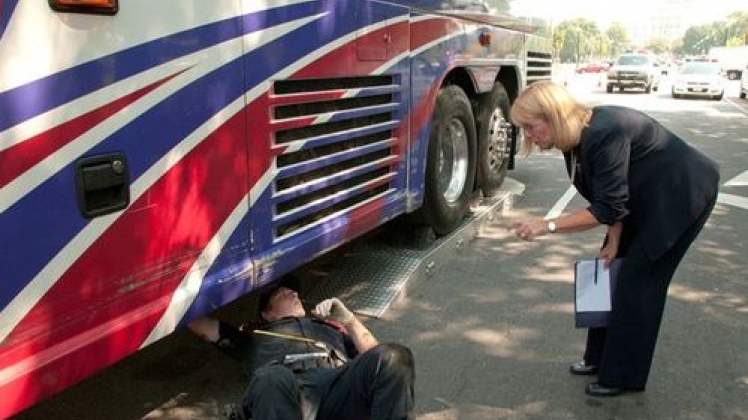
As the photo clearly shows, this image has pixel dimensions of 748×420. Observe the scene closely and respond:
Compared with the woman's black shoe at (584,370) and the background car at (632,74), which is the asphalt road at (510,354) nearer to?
the woman's black shoe at (584,370)

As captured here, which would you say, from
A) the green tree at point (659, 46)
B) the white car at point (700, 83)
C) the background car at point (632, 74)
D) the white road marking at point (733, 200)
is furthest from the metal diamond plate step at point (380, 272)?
the green tree at point (659, 46)

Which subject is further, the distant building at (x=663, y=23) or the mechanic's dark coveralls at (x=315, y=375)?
the distant building at (x=663, y=23)

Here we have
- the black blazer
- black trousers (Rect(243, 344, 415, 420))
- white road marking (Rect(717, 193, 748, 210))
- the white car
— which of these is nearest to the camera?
black trousers (Rect(243, 344, 415, 420))

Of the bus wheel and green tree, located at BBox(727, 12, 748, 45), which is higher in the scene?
green tree, located at BBox(727, 12, 748, 45)

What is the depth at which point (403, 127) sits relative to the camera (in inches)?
170

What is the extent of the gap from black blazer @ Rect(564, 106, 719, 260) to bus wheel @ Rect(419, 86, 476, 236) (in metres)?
1.90

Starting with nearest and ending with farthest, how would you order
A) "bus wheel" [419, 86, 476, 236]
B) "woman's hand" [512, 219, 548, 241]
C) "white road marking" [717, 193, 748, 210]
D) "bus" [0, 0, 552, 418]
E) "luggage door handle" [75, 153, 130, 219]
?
"bus" [0, 0, 552, 418] → "luggage door handle" [75, 153, 130, 219] → "woman's hand" [512, 219, 548, 241] → "bus wheel" [419, 86, 476, 236] → "white road marking" [717, 193, 748, 210]

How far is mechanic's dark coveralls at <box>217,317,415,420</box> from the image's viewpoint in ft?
7.93

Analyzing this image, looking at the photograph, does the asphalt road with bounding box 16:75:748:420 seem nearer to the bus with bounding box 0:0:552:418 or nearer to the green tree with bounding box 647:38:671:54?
the bus with bounding box 0:0:552:418

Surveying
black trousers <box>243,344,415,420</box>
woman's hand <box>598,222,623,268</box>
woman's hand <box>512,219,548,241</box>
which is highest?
woman's hand <box>512,219,548,241</box>

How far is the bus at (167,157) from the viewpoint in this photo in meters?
1.99

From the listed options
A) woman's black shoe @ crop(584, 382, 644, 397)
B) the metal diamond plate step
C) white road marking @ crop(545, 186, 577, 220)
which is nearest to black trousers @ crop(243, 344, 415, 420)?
woman's black shoe @ crop(584, 382, 644, 397)

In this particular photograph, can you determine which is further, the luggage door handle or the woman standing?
the woman standing

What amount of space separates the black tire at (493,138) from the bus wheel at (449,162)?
0.41 metres
